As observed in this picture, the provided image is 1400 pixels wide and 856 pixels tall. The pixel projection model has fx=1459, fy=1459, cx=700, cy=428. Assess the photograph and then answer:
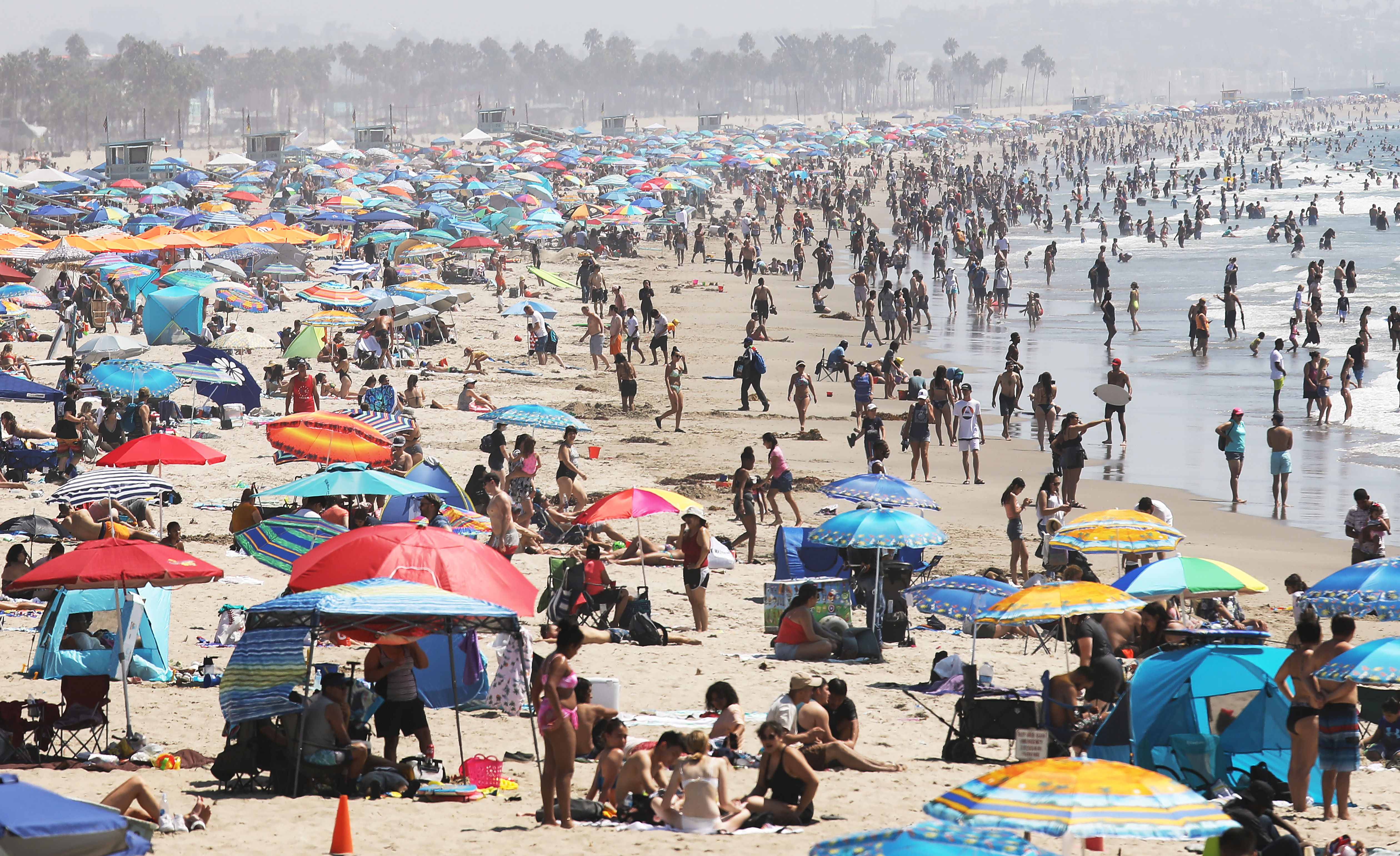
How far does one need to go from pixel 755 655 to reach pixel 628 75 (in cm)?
19185

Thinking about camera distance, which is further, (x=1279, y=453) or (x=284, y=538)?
(x=1279, y=453)

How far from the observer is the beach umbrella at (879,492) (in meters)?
11.9

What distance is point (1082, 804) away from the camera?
179 inches

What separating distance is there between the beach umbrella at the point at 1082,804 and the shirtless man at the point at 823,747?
305 centimetres

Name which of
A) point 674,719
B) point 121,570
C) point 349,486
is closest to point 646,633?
point 674,719

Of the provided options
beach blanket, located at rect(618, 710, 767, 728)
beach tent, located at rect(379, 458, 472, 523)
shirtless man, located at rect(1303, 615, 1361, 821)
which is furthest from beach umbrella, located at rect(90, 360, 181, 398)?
shirtless man, located at rect(1303, 615, 1361, 821)

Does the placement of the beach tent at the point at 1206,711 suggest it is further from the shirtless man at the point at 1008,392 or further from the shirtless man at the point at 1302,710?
the shirtless man at the point at 1008,392

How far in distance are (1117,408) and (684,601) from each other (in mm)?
8541

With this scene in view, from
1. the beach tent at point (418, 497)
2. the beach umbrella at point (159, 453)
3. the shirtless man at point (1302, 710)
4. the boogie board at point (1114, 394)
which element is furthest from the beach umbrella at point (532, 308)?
the shirtless man at point (1302, 710)

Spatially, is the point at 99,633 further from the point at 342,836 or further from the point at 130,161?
the point at 130,161

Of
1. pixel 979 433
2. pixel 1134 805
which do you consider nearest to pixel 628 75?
pixel 979 433

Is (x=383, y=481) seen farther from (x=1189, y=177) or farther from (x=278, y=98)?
(x=278, y=98)

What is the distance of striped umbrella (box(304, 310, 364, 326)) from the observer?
73.4ft

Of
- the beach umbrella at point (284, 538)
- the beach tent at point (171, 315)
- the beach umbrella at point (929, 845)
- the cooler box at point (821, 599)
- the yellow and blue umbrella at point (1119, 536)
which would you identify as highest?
the beach tent at point (171, 315)
